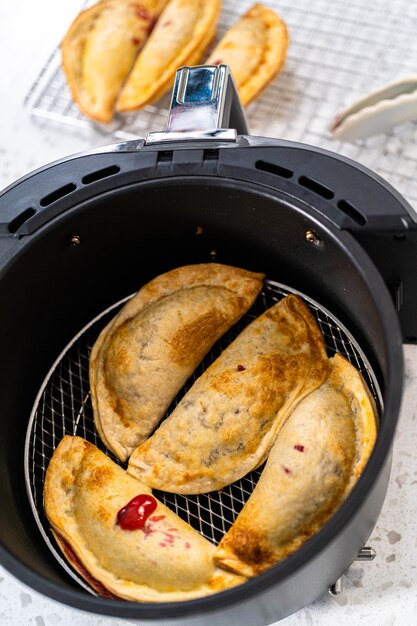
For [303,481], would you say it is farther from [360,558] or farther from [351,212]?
[351,212]

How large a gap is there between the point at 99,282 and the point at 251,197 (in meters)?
0.24

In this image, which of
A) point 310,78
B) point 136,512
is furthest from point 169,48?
point 136,512

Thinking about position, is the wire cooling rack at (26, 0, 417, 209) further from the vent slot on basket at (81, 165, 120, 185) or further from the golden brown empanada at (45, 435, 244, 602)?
the golden brown empanada at (45, 435, 244, 602)

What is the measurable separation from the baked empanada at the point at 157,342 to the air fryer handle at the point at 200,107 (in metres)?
0.17

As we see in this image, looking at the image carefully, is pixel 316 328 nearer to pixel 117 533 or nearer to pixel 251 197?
pixel 251 197

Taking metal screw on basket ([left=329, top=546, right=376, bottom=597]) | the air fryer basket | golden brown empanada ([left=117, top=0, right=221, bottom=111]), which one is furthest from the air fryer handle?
Answer: metal screw on basket ([left=329, top=546, right=376, bottom=597])

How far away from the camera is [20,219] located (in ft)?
2.95

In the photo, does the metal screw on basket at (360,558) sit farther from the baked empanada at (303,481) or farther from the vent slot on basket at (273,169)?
the vent slot on basket at (273,169)

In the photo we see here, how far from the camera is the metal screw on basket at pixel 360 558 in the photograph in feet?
3.00

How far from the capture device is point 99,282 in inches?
39.9

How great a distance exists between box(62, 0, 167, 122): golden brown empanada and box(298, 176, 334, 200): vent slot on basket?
0.55 m

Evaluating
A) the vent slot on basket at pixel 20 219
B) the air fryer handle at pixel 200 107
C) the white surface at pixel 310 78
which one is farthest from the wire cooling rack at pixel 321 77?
the vent slot on basket at pixel 20 219

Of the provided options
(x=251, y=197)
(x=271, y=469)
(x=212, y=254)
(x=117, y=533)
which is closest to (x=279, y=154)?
(x=251, y=197)

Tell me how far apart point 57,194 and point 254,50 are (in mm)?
563
